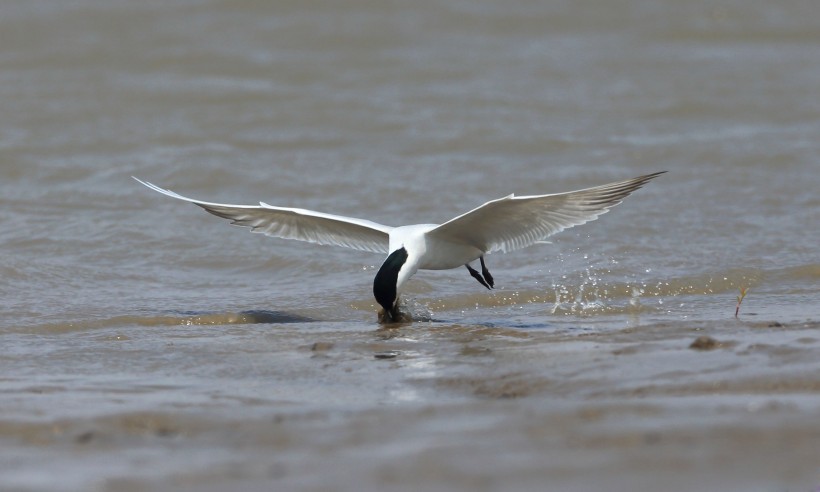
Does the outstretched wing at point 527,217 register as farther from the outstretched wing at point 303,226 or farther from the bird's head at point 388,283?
the outstretched wing at point 303,226

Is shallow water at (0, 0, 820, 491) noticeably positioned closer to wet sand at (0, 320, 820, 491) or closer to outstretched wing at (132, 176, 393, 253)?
wet sand at (0, 320, 820, 491)

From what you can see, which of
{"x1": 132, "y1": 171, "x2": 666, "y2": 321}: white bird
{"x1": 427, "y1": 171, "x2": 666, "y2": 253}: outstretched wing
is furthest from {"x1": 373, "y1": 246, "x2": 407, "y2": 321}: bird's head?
{"x1": 427, "y1": 171, "x2": 666, "y2": 253}: outstretched wing

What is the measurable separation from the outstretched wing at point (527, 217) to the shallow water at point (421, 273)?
1.81ft

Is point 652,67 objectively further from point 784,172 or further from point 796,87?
point 784,172

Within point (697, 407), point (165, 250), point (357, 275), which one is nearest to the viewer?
point (697, 407)

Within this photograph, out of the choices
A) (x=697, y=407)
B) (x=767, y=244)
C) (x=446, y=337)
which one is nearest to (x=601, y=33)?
(x=767, y=244)

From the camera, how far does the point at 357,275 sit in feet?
30.8

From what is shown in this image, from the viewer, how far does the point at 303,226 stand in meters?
8.55

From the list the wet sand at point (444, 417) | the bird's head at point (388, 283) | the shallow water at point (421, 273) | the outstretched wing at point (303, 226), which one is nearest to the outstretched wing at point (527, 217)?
the bird's head at point (388, 283)

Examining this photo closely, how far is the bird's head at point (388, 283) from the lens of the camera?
6.98 meters

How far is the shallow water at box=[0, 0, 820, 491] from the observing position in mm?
4125

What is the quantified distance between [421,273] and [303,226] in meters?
1.23

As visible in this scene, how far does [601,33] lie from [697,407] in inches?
569

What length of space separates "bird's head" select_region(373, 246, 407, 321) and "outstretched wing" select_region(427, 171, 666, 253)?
433 millimetres
